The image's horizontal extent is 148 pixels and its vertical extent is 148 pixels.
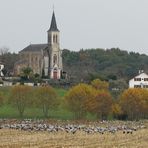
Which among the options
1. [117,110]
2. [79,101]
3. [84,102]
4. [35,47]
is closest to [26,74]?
[35,47]

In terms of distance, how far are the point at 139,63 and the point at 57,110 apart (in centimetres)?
8786

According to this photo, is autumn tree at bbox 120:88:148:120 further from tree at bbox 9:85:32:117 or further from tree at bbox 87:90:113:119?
tree at bbox 9:85:32:117

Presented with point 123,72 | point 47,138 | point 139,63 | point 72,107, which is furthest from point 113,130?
point 139,63

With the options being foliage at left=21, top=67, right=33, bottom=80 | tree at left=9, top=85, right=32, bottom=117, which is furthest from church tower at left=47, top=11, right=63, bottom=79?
tree at left=9, top=85, right=32, bottom=117

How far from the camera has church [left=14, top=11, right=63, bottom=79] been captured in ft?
444

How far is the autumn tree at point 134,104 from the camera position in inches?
3268

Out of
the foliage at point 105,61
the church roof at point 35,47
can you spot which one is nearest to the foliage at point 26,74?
the church roof at point 35,47

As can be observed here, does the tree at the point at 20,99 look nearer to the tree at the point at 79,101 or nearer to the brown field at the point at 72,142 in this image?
the tree at the point at 79,101

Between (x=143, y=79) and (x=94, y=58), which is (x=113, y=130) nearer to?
(x=143, y=79)

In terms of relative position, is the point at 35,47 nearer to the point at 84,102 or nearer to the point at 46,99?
the point at 46,99

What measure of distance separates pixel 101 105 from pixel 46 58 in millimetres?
58016

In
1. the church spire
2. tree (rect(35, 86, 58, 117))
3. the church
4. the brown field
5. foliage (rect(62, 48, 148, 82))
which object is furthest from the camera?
foliage (rect(62, 48, 148, 82))

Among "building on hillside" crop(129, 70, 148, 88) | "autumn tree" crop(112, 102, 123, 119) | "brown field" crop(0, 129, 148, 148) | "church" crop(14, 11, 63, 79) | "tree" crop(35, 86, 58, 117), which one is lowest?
"brown field" crop(0, 129, 148, 148)

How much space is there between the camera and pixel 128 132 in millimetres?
49625
